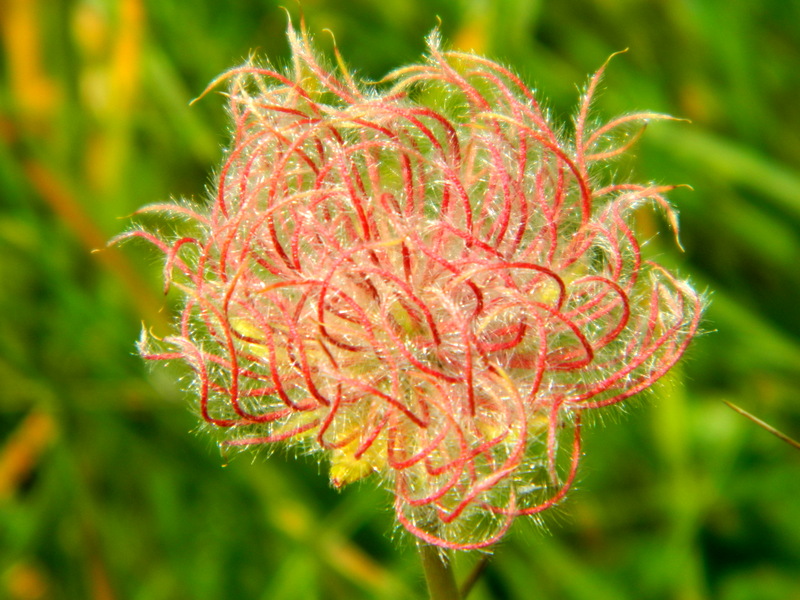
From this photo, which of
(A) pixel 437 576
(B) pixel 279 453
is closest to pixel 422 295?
(A) pixel 437 576

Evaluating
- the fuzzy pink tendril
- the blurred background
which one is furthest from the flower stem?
the blurred background

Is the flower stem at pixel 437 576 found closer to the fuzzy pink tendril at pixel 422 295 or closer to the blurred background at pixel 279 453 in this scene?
the fuzzy pink tendril at pixel 422 295

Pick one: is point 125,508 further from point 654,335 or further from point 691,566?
point 654,335

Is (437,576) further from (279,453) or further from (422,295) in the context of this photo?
(279,453)

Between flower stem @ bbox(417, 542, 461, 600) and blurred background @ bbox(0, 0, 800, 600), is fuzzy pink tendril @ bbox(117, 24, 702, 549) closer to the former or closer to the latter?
flower stem @ bbox(417, 542, 461, 600)

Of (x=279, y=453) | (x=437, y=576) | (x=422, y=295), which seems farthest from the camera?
(x=279, y=453)
